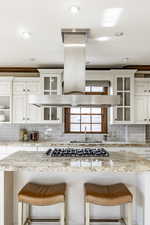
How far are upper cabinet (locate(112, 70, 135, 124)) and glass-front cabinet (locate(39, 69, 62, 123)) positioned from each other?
1110 mm

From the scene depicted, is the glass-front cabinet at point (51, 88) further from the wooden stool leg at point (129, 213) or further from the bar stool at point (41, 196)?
the wooden stool leg at point (129, 213)

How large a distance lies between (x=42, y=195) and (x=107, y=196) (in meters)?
0.61

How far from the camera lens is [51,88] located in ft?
15.7

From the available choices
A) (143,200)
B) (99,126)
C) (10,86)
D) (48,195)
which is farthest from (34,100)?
(99,126)

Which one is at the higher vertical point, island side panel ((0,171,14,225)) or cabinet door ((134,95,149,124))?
cabinet door ((134,95,149,124))

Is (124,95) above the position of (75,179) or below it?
above

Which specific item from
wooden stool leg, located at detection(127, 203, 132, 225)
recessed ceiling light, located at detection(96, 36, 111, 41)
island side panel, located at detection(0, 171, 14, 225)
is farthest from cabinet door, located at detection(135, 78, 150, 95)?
island side panel, located at detection(0, 171, 14, 225)

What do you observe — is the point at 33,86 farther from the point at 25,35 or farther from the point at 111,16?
the point at 111,16

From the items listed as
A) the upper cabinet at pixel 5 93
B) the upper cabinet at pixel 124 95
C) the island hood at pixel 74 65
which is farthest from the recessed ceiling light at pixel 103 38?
the upper cabinet at pixel 5 93

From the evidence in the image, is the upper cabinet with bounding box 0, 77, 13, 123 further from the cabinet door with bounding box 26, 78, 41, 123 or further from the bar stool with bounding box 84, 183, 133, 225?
the bar stool with bounding box 84, 183, 133, 225

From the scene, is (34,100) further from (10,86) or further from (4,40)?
(10,86)

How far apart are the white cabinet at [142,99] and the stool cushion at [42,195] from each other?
113 inches

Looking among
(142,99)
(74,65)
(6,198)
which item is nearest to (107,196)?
(6,198)

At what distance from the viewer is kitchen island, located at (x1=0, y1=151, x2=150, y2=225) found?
7.00 ft
